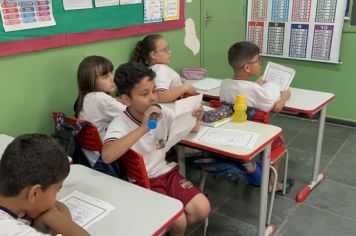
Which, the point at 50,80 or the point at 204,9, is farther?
the point at 204,9

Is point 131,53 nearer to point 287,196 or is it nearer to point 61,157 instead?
point 287,196

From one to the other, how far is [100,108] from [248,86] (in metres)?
0.96

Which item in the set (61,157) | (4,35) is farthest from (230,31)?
(61,157)

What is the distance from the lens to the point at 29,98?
225 cm

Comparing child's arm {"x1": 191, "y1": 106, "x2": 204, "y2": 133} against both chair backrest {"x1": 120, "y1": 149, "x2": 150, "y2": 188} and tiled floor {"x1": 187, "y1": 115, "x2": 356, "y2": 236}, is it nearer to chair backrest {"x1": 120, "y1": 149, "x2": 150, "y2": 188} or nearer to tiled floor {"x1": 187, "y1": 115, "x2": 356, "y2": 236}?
chair backrest {"x1": 120, "y1": 149, "x2": 150, "y2": 188}

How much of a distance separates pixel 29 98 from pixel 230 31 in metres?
2.55

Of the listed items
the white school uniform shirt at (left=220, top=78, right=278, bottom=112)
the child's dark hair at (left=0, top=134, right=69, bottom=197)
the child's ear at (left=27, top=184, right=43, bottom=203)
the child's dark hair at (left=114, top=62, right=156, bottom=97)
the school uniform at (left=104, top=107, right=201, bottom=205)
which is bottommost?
the school uniform at (left=104, top=107, right=201, bottom=205)

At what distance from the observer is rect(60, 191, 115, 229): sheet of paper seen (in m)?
1.23

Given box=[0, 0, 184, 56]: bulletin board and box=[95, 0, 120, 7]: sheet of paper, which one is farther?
box=[95, 0, 120, 7]: sheet of paper

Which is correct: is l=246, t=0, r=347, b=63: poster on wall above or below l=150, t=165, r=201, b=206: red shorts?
above

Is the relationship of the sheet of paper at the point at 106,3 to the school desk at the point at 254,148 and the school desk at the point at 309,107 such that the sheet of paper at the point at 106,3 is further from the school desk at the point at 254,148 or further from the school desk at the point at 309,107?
the school desk at the point at 254,148

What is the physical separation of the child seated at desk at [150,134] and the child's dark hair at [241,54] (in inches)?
27.3

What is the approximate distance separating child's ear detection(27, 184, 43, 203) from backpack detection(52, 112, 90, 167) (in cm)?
95

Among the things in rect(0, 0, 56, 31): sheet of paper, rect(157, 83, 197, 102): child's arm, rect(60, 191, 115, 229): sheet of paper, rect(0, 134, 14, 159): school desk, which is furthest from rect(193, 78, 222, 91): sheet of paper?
rect(60, 191, 115, 229): sheet of paper
